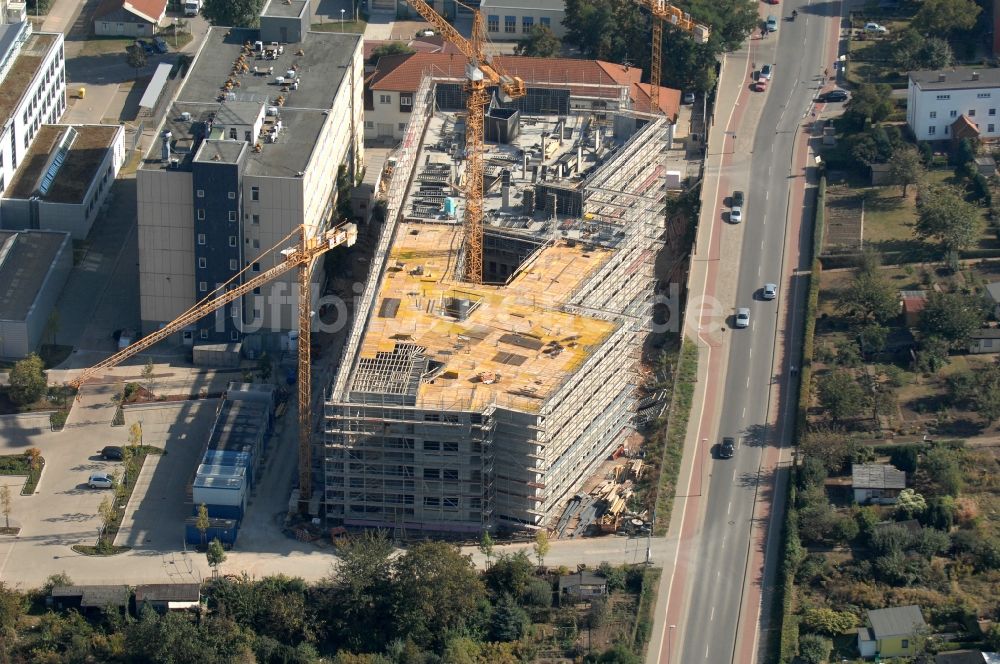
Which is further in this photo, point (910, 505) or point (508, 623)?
point (910, 505)

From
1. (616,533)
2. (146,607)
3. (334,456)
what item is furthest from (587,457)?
(146,607)

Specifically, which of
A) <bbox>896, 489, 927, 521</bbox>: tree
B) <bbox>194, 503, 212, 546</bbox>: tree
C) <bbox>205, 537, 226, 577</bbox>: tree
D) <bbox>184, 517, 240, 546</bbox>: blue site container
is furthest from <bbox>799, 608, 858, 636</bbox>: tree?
<bbox>194, 503, 212, 546</bbox>: tree

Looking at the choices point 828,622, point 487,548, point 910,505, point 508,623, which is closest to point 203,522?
point 487,548

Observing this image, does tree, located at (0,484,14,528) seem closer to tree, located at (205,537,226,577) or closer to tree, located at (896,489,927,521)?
tree, located at (205,537,226,577)

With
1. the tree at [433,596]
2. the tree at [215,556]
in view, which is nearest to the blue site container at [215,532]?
the tree at [215,556]

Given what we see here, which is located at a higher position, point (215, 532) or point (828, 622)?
point (215, 532)

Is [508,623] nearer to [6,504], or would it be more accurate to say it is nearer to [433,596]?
[433,596]

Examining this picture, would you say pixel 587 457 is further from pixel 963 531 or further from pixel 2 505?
pixel 2 505
